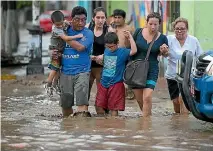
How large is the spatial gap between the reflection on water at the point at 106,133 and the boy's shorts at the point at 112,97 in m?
0.29

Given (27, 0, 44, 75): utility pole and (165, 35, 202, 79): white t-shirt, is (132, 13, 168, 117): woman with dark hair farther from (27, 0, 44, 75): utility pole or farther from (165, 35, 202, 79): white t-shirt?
(27, 0, 44, 75): utility pole

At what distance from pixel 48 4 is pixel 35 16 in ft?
164

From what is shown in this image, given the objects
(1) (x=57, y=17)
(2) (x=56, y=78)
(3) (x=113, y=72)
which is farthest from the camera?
(2) (x=56, y=78)

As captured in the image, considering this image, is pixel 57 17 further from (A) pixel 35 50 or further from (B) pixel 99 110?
(A) pixel 35 50

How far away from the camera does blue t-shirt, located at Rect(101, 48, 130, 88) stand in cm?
1067

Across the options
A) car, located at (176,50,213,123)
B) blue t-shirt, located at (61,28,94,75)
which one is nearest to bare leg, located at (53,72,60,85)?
blue t-shirt, located at (61,28,94,75)

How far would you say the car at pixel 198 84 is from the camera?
880 cm

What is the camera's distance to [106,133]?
889 centimetres

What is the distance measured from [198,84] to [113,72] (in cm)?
202

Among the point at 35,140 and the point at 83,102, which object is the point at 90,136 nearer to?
the point at 35,140

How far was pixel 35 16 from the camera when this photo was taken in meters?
20.3

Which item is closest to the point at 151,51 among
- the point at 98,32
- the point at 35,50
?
the point at 98,32

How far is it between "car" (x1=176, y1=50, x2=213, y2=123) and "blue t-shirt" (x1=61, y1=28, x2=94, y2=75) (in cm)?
161

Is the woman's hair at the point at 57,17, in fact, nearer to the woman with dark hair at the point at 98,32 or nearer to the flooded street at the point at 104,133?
the woman with dark hair at the point at 98,32
